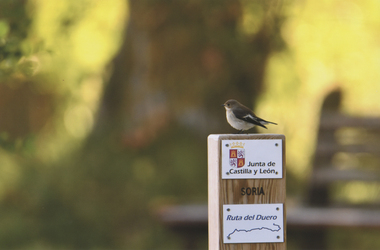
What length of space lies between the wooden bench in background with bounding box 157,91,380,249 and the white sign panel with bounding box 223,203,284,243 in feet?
9.36

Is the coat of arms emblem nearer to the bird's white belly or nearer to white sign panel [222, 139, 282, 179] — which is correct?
white sign panel [222, 139, 282, 179]

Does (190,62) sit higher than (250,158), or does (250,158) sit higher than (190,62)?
(190,62)

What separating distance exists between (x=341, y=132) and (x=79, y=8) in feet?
17.2

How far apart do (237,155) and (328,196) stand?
13.0ft

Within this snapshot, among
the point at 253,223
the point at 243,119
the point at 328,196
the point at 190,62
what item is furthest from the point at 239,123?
the point at 190,62

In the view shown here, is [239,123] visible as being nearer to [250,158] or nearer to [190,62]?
[250,158]

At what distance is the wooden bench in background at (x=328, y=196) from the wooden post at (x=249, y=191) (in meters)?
2.87

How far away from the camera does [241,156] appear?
2.56 metres

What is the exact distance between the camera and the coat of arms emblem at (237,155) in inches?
101

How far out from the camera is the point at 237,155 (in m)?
2.56

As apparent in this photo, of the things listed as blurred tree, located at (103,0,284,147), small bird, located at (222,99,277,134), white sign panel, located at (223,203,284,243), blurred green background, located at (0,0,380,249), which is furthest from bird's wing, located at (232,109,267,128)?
blurred tree, located at (103,0,284,147)

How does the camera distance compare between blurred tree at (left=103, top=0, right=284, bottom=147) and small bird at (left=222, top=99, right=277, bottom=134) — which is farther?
blurred tree at (left=103, top=0, right=284, bottom=147)

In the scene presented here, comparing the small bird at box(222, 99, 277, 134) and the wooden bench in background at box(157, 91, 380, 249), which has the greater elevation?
the wooden bench in background at box(157, 91, 380, 249)

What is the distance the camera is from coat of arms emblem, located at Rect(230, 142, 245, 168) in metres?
2.55
